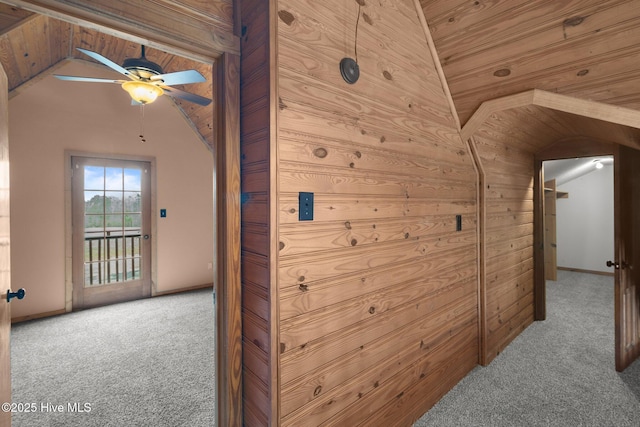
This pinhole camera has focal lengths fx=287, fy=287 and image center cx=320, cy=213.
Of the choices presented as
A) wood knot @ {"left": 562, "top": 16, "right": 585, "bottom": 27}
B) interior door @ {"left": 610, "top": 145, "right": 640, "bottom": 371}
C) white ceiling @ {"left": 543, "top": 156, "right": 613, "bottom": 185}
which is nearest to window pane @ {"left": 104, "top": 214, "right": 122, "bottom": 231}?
wood knot @ {"left": 562, "top": 16, "right": 585, "bottom": 27}

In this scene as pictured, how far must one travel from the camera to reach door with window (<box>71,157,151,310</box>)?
3.86 m

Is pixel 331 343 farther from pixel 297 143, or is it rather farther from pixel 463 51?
pixel 463 51

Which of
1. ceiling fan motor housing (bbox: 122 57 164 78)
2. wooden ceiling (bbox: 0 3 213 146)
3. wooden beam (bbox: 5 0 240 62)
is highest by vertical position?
wooden ceiling (bbox: 0 3 213 146)

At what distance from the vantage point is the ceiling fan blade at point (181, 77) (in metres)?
2.34

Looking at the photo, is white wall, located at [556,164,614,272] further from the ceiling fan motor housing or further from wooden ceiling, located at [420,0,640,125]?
the ceiling fan motor housing

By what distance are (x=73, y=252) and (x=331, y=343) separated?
412 centimetres

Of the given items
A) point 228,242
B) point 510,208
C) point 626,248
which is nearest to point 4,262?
point 228,242

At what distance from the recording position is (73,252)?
12.5 ft

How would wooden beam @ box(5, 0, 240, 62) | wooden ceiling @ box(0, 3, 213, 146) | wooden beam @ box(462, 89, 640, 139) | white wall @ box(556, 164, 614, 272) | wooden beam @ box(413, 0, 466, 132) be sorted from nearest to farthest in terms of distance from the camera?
wooden beam @ box(5, 0, 240, 62), wooden beam @ box(462, 89, 640, 139), wooden beam @ box(413, 0, 466, 132), wooden ceiling @ box(0, 3, 213, 146), white wall @ box(556, 164, 614, 272)

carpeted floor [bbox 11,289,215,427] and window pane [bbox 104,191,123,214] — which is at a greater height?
window pane [bbox 104,191,123,214]

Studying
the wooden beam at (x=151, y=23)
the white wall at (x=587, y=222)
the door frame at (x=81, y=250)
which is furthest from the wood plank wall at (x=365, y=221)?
the white wall at (x=587, y=222)

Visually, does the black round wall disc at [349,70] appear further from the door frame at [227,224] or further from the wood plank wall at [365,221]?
the door frame at [227,224]

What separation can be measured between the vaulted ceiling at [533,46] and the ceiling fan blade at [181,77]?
0.89 meters

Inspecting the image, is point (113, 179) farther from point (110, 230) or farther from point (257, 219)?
point (257, 219)
